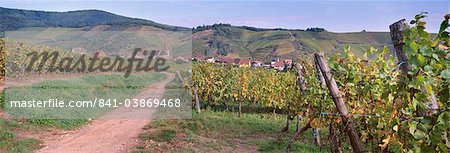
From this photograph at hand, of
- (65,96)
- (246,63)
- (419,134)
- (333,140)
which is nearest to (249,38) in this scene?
(246,63)

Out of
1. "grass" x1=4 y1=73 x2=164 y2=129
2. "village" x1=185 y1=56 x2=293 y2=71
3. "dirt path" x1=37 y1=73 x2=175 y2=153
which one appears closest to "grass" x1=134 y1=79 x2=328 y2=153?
"dirt path" x1=37 y1=73 x2=175 y2=153

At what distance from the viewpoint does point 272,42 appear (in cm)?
7694

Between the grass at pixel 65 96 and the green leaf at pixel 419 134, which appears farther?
the grass at pixel 65 96

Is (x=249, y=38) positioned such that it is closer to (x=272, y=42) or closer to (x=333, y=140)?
(x=272, y=42)

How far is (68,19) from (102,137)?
104 m

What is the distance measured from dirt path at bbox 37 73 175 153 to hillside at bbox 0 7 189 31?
6949 centimetres

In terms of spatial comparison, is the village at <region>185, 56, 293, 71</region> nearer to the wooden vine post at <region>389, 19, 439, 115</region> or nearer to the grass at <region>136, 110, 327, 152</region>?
→ the grass at <region>136, 110, 327, 152</region>

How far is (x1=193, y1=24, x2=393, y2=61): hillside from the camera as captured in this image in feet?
219

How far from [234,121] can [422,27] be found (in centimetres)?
1177

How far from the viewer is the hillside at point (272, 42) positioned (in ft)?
219

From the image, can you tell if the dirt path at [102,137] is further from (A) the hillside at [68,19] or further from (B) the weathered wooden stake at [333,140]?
(A) the hillside at [68,19]

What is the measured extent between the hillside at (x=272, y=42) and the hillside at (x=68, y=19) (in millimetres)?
9999

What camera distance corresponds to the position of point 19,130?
1056cm

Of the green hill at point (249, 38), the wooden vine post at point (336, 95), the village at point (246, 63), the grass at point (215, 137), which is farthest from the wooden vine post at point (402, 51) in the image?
the green hill at point (249, 38)
